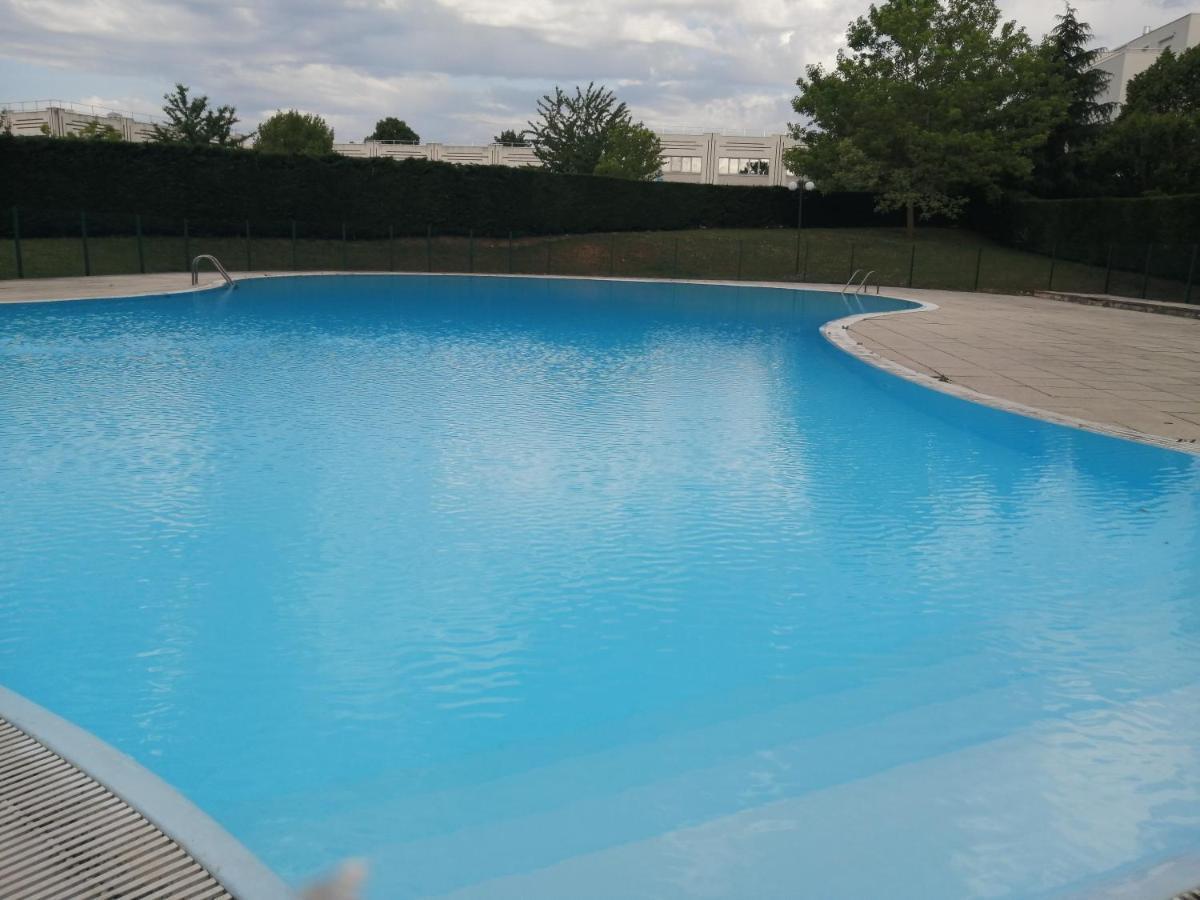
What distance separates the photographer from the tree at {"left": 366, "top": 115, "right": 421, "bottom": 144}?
10862 cm

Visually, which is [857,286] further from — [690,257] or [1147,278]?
[1147,278]

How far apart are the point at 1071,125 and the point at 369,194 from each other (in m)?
33.5

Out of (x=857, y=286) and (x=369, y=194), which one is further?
(x=369, y=194)

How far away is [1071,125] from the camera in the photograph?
45.3 m

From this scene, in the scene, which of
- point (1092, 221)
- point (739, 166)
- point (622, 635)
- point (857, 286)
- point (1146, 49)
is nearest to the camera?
point (622, 635)

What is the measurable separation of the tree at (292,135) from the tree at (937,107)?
4011 cm

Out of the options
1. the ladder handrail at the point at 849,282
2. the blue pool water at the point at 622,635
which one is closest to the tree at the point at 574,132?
the ladder handrail at the point at 849,282

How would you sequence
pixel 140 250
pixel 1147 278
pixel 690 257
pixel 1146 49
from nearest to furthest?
pixel 140 250 → pixel 1147 278 → pixel 690 257 → pixel 1146 49

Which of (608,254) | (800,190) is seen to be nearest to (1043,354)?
(608,254)

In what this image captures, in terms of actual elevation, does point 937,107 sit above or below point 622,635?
above

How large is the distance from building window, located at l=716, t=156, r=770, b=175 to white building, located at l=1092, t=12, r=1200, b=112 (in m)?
27.3

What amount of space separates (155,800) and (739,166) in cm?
8895

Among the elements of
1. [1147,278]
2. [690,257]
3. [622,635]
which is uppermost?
[690,257]

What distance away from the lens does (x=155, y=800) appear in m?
3.37
